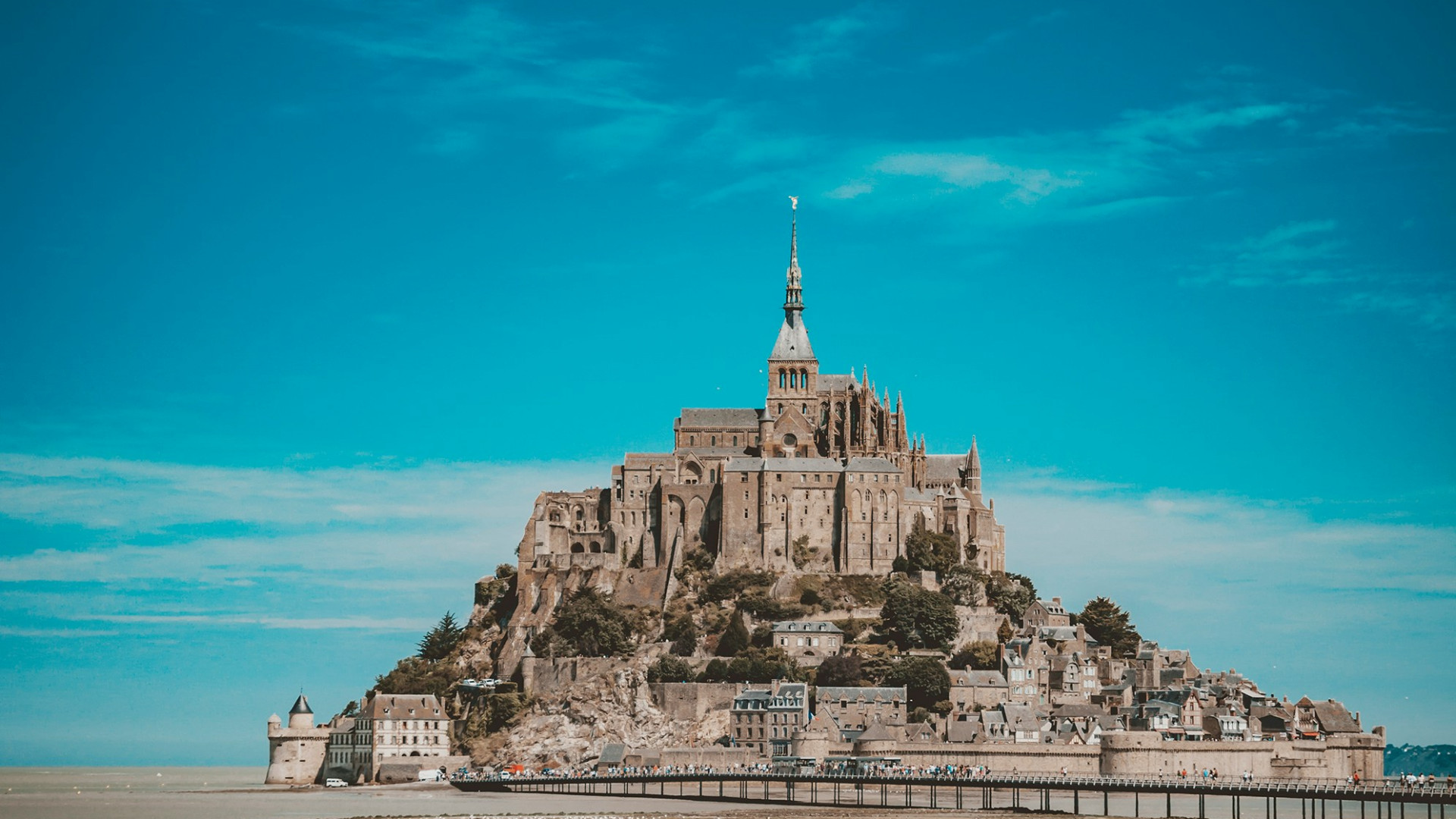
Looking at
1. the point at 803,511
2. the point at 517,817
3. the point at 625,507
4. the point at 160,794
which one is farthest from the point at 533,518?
the point at 517,817

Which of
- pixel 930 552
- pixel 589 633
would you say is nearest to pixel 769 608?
pixel 589 633

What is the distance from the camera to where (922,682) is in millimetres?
98438

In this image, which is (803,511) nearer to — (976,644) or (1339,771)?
(976,644)

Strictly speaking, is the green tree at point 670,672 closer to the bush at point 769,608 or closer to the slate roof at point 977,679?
the bush at point 769,608

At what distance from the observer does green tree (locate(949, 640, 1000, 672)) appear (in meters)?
103

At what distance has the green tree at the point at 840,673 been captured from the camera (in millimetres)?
99938

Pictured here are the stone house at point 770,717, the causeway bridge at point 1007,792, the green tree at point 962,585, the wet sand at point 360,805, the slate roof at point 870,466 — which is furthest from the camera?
the slate roof at point 870,466

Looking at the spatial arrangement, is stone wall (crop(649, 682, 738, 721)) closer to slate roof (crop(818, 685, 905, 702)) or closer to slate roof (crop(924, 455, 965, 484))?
slate roof (crop(818, 685, 905, 702))

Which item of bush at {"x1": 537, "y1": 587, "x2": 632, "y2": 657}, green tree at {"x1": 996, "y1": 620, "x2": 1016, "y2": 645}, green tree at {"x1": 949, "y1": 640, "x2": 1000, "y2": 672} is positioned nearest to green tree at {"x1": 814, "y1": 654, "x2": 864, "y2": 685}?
green tree at {"x1": 949, "y1": 640, "x2": 1000, "y2": 672}

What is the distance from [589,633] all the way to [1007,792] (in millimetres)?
27543

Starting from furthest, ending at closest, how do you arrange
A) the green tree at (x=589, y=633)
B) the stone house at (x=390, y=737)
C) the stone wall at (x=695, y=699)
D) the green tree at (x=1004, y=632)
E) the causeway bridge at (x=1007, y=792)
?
the green tree at (x=1004, y=632), the green tree at (x=589, y=633), the stone wall at (x=695, y=699), the stone house at (x=390, y=737), the causeway bridge at (x=1007, y=792)

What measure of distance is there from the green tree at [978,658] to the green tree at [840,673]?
227 inches

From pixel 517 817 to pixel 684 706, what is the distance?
27939mm

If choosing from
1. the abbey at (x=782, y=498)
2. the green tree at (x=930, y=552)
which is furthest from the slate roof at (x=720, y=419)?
the green tree at (x=930, y=552)
